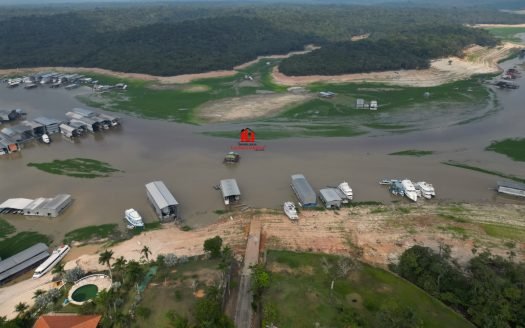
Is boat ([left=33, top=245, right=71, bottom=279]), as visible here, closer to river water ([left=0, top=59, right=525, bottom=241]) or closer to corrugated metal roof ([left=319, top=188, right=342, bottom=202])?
river water ([left=0, top=59, right=525, bottom=241])

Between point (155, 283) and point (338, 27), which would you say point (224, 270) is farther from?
point (338, 27)

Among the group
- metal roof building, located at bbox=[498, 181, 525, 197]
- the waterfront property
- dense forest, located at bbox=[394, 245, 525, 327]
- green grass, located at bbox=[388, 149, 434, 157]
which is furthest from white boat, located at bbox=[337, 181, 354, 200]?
the waterfront property

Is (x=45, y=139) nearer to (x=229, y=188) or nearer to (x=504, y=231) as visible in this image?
(x=229, y=188)

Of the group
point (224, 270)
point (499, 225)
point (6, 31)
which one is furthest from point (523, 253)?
point (6, 31)

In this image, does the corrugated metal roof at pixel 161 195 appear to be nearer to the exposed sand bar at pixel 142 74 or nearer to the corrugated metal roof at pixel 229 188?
the corrugated metal roof at pixel 229 188

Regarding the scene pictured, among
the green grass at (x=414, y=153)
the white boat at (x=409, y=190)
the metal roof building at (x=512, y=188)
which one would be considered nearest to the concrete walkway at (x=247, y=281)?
the white boat at (x=409, y=190)

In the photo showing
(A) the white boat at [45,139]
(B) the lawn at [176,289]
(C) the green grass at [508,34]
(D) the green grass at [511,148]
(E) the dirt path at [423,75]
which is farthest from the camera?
(C) the green grass at [508,34]
